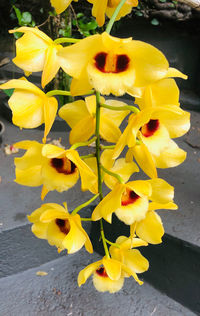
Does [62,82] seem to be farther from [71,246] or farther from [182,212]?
[71,246]

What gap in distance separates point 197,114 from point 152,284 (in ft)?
6.32

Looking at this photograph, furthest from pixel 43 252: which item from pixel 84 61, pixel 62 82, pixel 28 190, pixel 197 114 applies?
pixel 197 114

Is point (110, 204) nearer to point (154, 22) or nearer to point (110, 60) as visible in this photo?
point (110, 60)

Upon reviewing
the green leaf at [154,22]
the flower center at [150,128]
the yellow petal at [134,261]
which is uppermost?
the flower center at [150,128]

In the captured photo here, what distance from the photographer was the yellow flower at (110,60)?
0.43 m

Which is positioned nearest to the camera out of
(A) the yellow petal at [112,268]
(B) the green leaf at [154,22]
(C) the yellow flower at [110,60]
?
(C) the yellow flower at [110,60]

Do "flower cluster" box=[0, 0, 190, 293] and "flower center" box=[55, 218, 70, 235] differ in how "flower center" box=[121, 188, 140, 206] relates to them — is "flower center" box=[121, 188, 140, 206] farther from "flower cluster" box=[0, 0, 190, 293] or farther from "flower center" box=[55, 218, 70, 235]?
"flower center" box=[55, 218, 70, 235]

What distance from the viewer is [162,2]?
316cm

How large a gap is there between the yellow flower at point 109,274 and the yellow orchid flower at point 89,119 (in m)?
0.28

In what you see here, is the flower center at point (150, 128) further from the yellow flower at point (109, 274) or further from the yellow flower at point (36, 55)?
the yellow flower at point (109, 274)

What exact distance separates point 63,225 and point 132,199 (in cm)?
16

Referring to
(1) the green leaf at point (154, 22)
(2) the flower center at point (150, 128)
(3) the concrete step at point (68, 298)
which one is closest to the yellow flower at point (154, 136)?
(2) the flower center at point (150, 128)

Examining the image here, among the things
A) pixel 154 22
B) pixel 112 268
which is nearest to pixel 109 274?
pixel 112 268

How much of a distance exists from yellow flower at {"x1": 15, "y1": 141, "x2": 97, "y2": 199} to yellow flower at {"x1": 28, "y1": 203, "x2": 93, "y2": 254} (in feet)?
0.21
